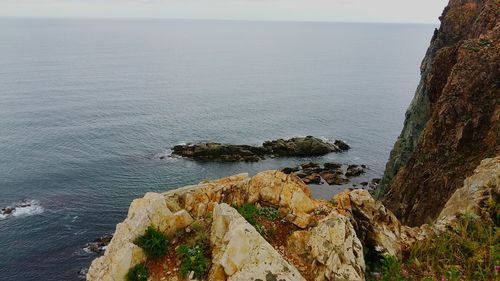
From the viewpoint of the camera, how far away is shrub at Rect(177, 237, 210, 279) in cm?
1466

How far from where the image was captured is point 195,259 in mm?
14984

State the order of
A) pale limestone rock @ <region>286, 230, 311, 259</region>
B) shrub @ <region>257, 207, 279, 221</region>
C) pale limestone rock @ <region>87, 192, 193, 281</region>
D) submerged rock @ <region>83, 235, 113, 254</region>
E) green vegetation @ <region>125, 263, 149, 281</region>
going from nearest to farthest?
green vegetation @ <region>125, 263, 149, 281</region>, pale limestone rock @ <region>87, 192, 193, 281</region>, pale limestone rock @ <region>286, 230, 311, 259</region>, shrub @ <region>257, 207, 279, 221</region>, submerged rock @ <region>83, 235, 113, 254</region>

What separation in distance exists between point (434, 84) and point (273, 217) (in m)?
42.7

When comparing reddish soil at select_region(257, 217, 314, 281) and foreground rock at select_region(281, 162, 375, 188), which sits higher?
reddish soil at select_region(257, 217, 314, 281)

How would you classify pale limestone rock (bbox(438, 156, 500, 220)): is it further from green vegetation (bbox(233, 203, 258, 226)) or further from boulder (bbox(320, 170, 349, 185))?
boulder (bbox(320, 170, 349, 185))

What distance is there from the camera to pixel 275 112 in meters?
122

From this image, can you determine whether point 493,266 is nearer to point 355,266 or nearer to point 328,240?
point 355,266

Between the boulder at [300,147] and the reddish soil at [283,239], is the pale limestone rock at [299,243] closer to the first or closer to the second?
the reddish soil at [283,239]

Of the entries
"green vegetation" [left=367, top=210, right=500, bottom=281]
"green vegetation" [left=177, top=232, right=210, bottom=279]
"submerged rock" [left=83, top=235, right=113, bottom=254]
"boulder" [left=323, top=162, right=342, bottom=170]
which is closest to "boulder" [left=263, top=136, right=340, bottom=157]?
"boulder" [left=323, top=162, right=342, bottom=170]


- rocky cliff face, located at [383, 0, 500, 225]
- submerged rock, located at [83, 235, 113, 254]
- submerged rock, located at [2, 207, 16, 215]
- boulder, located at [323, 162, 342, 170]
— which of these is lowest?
submerged rock, located at [83, 235, 113, 254]

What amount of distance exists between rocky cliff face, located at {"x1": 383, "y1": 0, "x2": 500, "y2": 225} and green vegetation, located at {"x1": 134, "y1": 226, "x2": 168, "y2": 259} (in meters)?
24.3

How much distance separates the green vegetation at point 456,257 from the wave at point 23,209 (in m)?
62.6

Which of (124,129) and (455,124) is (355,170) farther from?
(124,129)

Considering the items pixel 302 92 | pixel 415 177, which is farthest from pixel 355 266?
pixel 302 92
